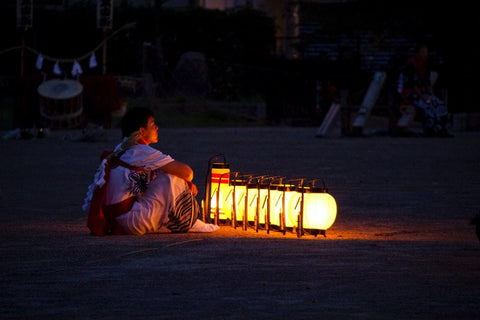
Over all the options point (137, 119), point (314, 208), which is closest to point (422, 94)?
point (314, 208)

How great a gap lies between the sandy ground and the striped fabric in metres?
0.20

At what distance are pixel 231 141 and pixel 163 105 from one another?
8436mm

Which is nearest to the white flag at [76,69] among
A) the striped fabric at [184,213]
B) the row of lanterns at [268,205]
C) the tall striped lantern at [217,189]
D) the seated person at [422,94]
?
the seated person at [422,94]

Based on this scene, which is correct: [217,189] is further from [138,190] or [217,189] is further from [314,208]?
[314,208]

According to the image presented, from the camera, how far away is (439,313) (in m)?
4.57

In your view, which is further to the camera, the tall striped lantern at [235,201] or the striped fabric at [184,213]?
the tall striped lantern at [235,201]

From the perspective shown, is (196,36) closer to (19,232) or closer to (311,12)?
(311,12)

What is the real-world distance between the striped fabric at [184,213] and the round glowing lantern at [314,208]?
0.72 m

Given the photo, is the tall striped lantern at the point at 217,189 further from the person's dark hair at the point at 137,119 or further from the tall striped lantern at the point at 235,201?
the person's dark hair at the point at 137,119

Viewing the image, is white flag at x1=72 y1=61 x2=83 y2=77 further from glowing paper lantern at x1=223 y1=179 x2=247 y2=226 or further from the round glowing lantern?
the round glowing lantern

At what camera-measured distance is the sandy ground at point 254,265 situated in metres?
4.68

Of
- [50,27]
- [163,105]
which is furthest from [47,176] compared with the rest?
[50,27]

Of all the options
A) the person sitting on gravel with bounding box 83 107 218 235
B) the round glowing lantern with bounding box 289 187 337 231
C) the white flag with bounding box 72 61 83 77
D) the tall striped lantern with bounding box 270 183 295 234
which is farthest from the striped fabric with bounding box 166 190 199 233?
the white flag with bounding box 72 61 83 77

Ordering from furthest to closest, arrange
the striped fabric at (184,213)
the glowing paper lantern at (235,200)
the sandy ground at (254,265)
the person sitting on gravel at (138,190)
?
the glowing paper lantern at (235,200) → the striped fabric at (184,213) → the person sitting on gravel at (138,190) → the sandy ground at (254,265)
